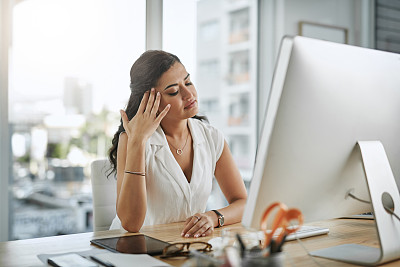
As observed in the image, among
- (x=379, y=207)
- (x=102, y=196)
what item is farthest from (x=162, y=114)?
(x=379, y=207)

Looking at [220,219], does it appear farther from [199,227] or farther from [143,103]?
[143,103]

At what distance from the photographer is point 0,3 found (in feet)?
7.41

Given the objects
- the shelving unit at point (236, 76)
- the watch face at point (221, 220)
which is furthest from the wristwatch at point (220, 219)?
the shelving unit at point (236, 76)

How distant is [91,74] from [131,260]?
1.76 meters

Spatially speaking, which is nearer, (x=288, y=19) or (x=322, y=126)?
(x=322, y=126)

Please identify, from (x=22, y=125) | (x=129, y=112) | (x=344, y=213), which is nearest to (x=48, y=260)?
(x=344, y=213)

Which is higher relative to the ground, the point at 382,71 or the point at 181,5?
the point at 181,5

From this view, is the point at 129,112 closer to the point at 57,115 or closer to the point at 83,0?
the point at 57,115

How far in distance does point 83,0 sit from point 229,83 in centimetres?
122

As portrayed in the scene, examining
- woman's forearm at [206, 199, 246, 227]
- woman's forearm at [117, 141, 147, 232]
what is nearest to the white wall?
woman's forearm at [206, 199, 246, 227]

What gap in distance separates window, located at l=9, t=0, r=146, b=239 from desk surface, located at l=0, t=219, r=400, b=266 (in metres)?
1.24

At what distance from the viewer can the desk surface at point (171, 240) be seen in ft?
3.39

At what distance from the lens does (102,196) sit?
5.83 ft

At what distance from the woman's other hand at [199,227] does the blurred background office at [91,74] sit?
1340mm
